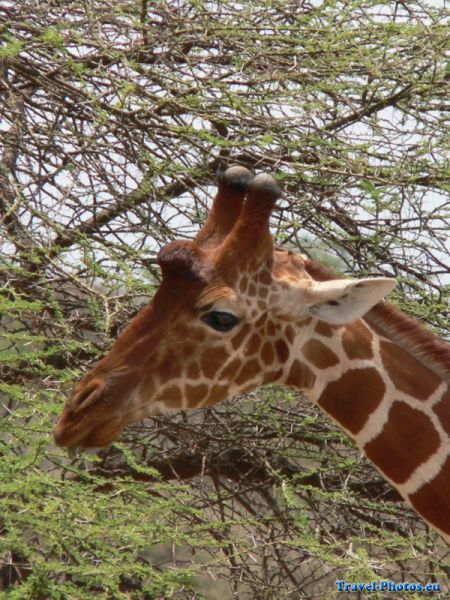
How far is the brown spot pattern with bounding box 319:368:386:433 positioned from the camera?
381 centimetres

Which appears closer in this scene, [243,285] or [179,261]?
[179,261]

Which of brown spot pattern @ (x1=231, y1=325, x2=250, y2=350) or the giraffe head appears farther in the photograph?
brown spot pattern @ (x1=231, y1=325, x2=250, y2=350)

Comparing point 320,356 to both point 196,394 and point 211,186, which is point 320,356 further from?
point 211,186

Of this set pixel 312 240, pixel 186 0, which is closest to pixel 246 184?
pixel 312 240

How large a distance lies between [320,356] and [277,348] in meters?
0.15

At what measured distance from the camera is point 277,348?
381cm

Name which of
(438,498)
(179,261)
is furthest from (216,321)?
(438,498)

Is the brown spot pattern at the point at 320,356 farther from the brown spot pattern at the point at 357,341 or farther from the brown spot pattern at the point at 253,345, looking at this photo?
the brown spot pattern at the point at 253,345

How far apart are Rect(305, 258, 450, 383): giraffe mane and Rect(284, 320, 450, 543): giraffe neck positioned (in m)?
0.08

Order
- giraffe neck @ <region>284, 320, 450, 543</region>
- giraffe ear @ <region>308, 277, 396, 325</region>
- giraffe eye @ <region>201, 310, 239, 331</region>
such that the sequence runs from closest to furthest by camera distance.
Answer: giraffe ear @ <region>308, 277, 396, 325</region>, giraffe eye @ <region>201, 310, 239, 331</region>, giraffe neck @ <region>284, 320, 450, 543</region>

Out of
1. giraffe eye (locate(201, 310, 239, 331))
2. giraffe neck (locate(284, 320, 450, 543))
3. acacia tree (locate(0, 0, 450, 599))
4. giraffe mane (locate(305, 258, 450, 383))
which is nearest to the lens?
giraffe eye (locate(201, 310, 239, 331))

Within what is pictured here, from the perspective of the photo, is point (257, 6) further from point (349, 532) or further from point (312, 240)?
point (349, 532)

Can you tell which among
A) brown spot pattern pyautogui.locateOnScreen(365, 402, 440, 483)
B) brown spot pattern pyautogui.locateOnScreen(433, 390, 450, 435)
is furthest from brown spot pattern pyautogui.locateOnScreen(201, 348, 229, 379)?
brown spot pattern pyautogui.locateOnScreen(433, 390, 450, 435)

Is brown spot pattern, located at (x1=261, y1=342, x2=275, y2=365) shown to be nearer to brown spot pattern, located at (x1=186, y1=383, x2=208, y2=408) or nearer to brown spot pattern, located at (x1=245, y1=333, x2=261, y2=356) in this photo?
brown spot pattern, located at (x1=245, y1=333, x2=261, y2=356)
